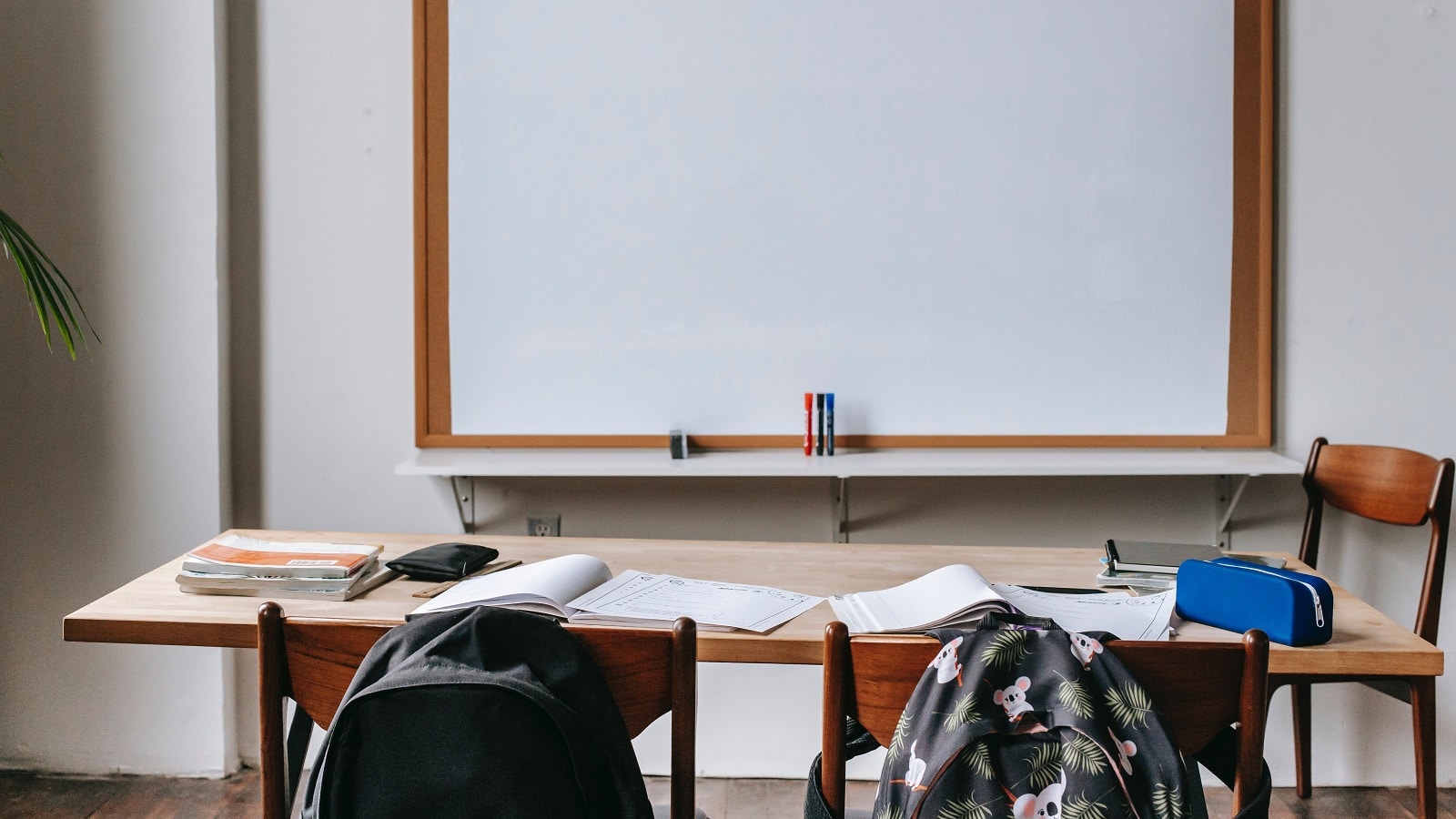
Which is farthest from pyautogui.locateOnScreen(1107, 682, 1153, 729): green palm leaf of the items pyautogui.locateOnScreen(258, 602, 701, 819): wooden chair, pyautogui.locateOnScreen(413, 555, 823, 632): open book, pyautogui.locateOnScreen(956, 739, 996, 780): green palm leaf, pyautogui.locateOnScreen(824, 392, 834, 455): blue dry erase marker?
pyautogui.locateOnScreen(824, 392, 834, 455): blue dry erase marker

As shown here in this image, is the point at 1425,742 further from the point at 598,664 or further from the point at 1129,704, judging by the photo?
the point at 598,664

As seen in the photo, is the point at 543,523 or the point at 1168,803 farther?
the point at 543,523

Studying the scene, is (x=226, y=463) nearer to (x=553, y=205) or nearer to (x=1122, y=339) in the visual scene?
(x=553, y=205)

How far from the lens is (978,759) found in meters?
0.90

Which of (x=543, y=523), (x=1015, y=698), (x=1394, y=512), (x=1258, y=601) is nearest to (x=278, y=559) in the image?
(x=543, y=523)

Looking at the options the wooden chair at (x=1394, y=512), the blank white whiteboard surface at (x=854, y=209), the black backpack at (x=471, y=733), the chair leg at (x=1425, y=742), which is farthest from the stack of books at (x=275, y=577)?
the chair leg at (x=1425, y=742)

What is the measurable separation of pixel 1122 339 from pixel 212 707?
2.51m

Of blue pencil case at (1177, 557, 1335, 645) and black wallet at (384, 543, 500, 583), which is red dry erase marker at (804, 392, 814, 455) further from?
blue pencil case at (1177, 557, 1335, 645)

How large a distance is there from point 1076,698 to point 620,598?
74 centimetres

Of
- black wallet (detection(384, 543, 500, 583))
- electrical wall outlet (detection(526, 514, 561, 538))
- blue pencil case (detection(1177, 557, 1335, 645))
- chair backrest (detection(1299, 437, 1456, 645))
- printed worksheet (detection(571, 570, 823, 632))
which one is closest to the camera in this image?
blue pencil case (detection(1177, 557, 1335, 645))

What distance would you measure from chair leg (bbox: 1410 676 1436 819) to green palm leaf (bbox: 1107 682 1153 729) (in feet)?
4.33

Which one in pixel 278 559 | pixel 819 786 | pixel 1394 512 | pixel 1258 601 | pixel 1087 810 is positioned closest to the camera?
pixel 1087 810

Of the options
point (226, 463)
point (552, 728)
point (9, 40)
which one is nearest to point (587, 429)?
point (226, 463)

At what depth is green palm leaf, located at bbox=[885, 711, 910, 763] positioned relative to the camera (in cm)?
94
